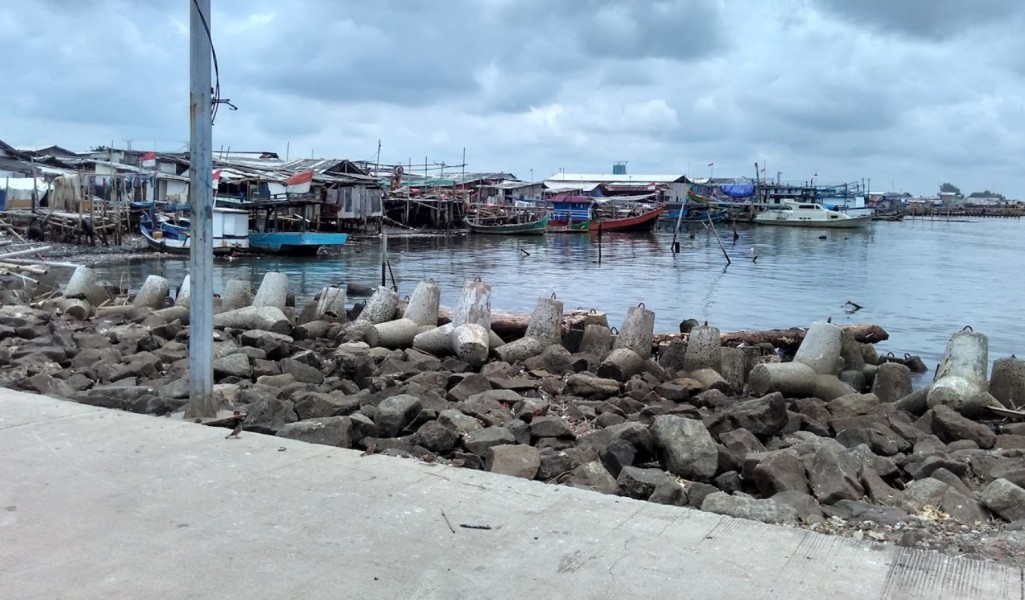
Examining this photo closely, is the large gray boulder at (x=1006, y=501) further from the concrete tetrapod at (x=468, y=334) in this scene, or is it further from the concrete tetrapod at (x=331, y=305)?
the concrete tetrapod at (x=331, y=305)

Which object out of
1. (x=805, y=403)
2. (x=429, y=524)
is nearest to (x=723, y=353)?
(x=805, y=403)

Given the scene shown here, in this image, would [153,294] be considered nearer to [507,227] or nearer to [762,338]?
[762,338]

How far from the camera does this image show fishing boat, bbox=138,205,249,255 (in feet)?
122

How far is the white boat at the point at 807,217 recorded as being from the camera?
86000 millimetres

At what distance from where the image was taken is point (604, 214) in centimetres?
7894

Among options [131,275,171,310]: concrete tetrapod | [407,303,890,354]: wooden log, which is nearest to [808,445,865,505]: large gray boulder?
[407,303,890,354]: wooden log

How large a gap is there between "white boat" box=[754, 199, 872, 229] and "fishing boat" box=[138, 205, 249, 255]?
203 ft

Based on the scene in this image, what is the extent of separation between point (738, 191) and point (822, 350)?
89.5m

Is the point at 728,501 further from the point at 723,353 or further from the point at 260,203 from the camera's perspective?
the point at 260,203

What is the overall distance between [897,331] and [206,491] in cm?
2033

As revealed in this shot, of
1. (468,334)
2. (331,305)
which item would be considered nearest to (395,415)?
(468,334)

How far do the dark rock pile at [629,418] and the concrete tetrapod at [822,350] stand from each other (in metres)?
0.16

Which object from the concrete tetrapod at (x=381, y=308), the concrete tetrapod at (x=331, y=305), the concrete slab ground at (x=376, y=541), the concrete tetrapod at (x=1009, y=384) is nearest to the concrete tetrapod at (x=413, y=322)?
the concrete tetrapod at (x=381, y=308)

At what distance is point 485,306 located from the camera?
13.0 meters
